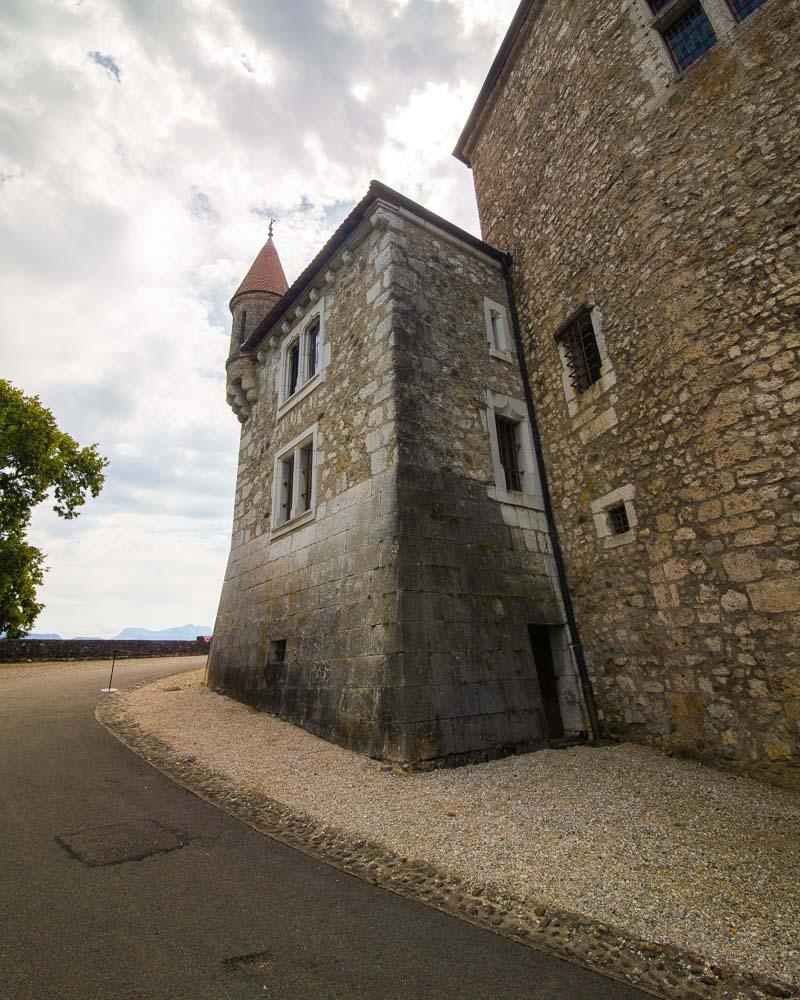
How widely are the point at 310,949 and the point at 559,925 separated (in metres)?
1.29

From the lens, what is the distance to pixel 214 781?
4.68m

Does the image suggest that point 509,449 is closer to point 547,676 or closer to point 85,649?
point 547,676

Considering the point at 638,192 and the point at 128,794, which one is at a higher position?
the point at 638,192

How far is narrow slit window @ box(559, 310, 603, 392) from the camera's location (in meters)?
7.29

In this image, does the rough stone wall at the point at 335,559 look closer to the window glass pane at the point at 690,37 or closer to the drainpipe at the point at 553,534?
the drainpipe at the point at 553,534

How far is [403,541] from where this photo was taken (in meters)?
5.98

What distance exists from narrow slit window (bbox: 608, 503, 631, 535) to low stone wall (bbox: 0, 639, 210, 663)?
14.9m

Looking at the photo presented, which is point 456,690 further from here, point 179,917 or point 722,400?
point 722,400

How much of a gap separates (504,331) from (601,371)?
2450mm

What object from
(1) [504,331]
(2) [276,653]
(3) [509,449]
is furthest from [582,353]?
(2) [276,653]

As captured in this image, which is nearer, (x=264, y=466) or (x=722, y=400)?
(x=722, y=400)

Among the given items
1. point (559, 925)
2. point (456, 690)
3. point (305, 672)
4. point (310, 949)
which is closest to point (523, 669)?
point (456, 690)

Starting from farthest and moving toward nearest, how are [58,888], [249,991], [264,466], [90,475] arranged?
1. [90,475]
2. [264,466]
3. [58,888]
4. [249,991]

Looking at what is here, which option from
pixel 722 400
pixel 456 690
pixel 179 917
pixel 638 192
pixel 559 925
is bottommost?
pixel 559 925
